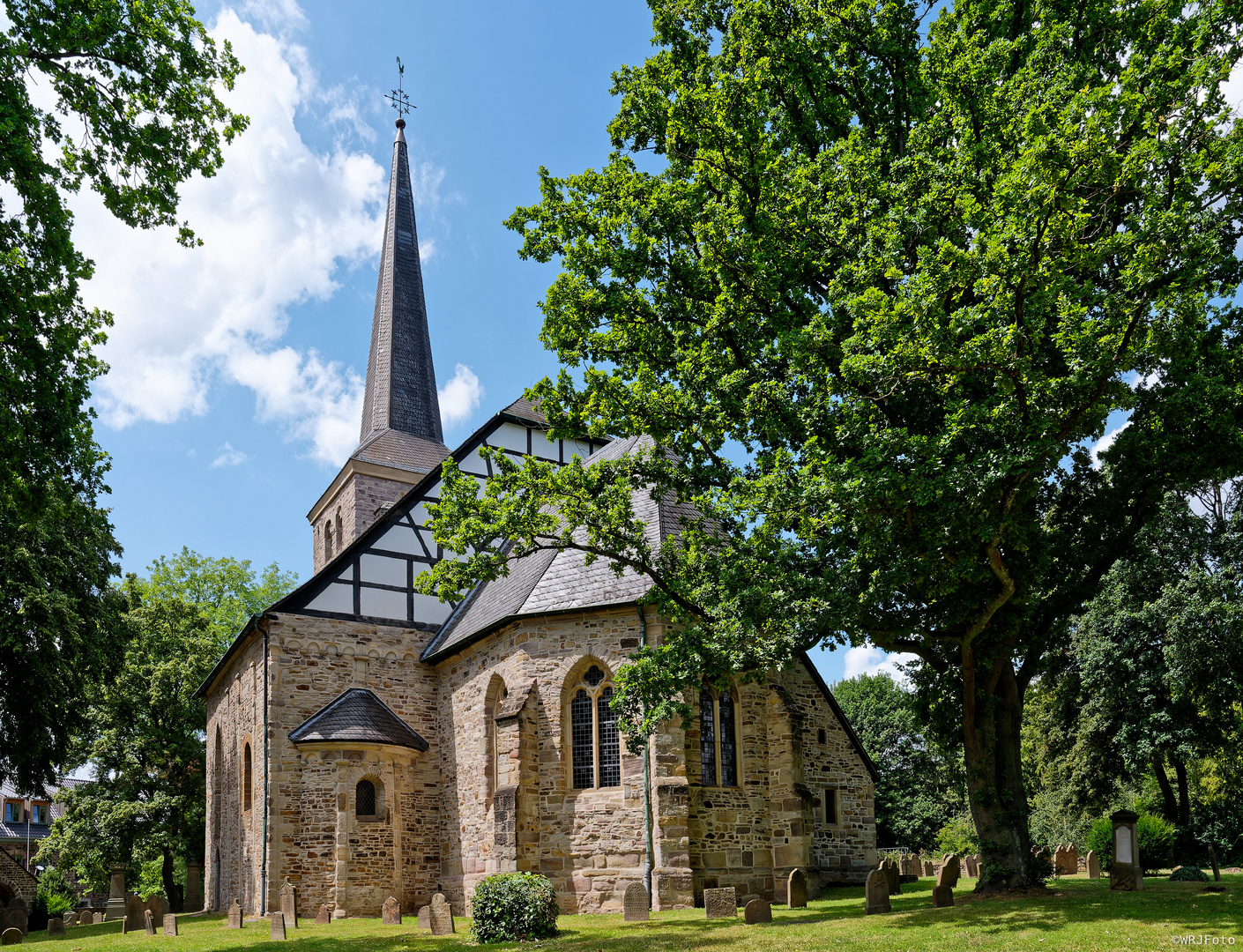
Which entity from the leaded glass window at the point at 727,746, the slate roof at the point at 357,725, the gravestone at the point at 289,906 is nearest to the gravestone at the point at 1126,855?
the leaded glass window at the point at 727,746

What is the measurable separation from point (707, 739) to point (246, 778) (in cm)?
1267

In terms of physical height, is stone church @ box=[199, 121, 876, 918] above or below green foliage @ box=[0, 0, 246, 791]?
below

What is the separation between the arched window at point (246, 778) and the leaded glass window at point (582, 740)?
9.65 metres

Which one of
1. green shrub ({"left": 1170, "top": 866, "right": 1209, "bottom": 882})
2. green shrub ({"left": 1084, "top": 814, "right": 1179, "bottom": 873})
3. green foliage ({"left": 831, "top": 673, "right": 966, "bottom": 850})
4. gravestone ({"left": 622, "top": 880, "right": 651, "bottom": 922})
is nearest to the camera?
gravestone ({"left": 622, "top": 880, "right": 651, "bottom": 922})

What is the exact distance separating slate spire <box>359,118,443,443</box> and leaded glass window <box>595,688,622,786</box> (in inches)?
615

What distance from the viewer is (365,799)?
20.0m

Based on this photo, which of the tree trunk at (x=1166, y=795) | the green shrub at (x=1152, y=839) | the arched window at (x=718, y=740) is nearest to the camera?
the arched window at (x=718, y=740)

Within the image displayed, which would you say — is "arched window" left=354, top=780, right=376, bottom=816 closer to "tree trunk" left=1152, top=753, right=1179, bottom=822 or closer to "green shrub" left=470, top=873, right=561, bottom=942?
"green shrub" left=470, top=873, right=561, bottom=942

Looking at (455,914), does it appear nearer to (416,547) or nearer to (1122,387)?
(416,547)

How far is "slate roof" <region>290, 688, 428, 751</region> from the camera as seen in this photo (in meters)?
19.8

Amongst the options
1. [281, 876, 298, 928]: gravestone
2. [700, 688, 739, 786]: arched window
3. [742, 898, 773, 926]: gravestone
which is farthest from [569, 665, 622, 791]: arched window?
[281, 876, 298, 928]: gravestone

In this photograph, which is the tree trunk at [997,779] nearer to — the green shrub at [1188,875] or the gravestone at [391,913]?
the green shrub at [1188,875]

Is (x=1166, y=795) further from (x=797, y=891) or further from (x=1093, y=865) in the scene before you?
(x=797, y=891)

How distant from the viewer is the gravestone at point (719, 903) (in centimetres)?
1330
